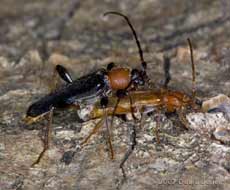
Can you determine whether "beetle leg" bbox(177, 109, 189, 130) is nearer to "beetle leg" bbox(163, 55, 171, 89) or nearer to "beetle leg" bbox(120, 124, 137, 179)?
"beetle leg" bbox(120, 124, 137, 179)

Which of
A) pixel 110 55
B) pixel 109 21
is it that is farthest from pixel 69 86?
pixel 109 21

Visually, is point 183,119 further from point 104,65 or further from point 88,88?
point 104,65

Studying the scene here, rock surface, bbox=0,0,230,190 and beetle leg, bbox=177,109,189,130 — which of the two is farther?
beetle leg, bbox=177,109,189,130

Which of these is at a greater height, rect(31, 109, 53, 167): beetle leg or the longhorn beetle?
the longhorn beetle

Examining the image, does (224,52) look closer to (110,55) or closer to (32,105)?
(110,55)

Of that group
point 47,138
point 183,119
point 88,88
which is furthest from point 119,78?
point 47,138

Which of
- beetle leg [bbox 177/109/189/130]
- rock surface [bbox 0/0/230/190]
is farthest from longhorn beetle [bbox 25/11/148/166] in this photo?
beetle leg [bbox 177/109/189/130]

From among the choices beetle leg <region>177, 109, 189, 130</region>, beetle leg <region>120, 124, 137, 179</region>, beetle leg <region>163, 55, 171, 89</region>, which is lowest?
beetle leg <region>120, 124, 137, 179</region>
